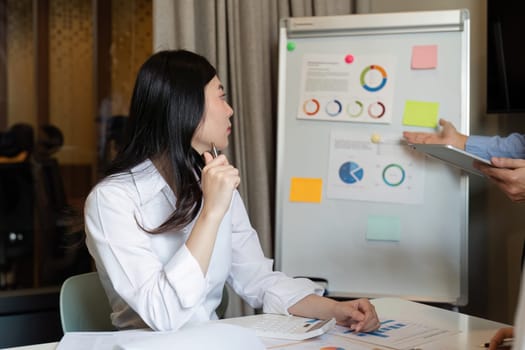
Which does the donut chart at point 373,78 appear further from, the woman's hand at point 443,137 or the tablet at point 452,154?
the tablet at point 452,154

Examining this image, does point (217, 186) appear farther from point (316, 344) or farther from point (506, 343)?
point (506, 343)

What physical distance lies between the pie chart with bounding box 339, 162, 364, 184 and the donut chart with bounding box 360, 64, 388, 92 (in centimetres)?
30

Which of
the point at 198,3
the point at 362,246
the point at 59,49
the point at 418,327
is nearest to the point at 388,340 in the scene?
the point at 418,327

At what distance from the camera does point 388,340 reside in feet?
4.48

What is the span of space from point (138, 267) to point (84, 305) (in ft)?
1.17

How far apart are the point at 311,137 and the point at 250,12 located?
60 centimetres

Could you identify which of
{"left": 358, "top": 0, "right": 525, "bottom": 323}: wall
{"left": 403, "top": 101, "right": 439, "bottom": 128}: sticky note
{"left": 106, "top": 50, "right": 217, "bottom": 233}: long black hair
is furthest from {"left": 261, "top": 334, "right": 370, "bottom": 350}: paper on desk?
{"left": 358, "top": 0, "right": 525, "bottom": 323}: wall

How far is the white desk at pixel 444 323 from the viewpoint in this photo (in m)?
1.33

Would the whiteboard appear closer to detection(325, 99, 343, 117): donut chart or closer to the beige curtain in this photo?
detection(325, 99, 343, 117): donut chart

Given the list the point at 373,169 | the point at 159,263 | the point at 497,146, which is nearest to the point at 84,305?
the point at 159,263

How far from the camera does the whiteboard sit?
2.54 m

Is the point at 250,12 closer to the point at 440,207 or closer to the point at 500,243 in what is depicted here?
the point at 440,207

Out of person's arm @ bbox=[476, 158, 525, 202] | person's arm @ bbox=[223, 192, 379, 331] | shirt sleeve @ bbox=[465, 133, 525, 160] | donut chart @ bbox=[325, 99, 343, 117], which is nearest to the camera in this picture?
person's arm @ bbox=[223, 192, 379, 331]

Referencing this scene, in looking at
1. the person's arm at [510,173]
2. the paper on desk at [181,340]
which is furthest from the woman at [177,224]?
the person's arm at [510,173]
